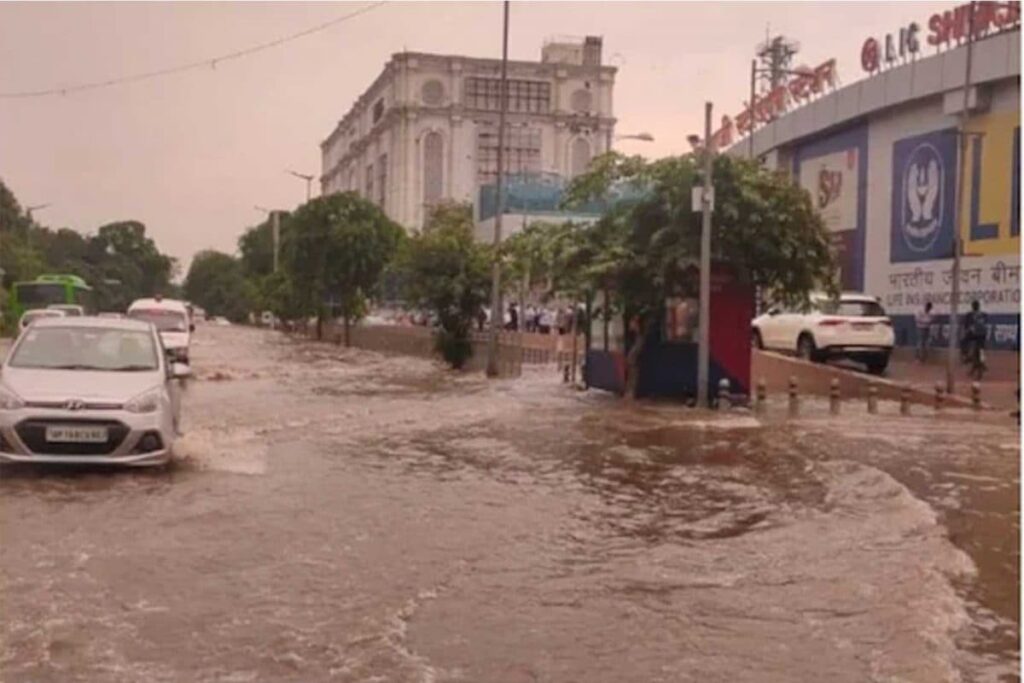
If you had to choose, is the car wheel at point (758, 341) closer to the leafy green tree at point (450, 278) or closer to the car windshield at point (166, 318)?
the leafy green tree at point (450, 278)

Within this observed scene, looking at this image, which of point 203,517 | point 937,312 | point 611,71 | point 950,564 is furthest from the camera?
point 611,71

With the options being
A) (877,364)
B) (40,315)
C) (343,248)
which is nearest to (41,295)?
(343,248)

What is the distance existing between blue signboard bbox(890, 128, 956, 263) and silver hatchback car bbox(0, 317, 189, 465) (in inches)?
952

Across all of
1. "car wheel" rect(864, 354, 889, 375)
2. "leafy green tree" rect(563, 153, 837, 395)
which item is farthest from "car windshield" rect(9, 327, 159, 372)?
"car wheel" rect(864, 354, 889, 375)

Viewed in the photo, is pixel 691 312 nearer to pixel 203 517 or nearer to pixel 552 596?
pixel 203 517

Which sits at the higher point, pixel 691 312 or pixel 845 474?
pixel 691 312

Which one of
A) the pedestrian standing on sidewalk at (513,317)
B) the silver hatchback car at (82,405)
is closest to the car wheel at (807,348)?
the pedestrian standing on sidewalk at (513,317)

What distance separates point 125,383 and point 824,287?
43.3ft

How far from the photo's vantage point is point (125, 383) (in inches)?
455

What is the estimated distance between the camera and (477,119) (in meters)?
98.7

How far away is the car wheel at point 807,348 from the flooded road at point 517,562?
12.3 meters

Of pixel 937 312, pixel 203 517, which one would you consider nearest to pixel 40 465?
pixel 203 517

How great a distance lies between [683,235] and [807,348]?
29.5 feet

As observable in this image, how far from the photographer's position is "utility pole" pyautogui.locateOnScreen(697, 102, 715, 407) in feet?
63.5
